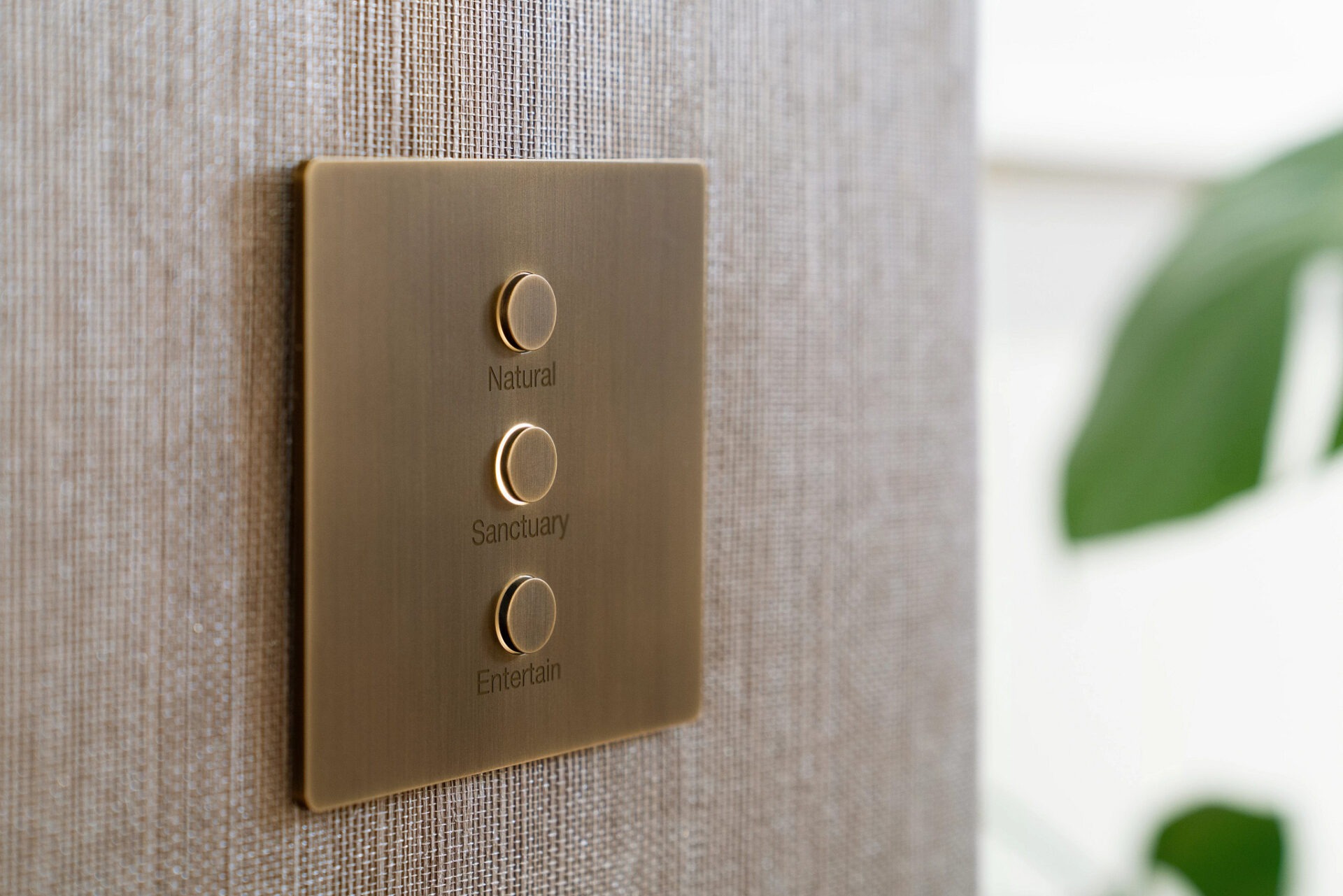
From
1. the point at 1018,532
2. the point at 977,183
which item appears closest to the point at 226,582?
the point at 977,183

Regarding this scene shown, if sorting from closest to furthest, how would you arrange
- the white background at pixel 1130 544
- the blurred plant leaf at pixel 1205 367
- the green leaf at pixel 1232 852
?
1. the blurred plant leaf at pixel 1205 367
2. the green leaf at pixel 1232 852
3. the white background at pixel 1130 544

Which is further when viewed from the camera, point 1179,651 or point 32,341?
point 1179,651

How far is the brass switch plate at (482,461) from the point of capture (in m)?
0.25

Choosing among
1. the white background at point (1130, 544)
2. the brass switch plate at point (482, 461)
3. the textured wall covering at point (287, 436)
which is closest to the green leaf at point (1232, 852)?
the white background at point (1130, 544)

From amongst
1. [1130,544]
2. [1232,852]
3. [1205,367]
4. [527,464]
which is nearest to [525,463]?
[527,464]

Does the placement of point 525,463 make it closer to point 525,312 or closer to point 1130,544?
point 525,312

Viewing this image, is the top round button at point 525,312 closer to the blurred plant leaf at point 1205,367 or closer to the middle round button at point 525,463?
the middle round button at point 525,463

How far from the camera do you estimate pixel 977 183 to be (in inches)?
16.0

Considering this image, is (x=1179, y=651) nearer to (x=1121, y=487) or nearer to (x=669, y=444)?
(x=1121, y=487)

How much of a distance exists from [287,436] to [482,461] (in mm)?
45

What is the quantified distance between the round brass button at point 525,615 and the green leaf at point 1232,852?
602 mm

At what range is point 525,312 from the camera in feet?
0.90

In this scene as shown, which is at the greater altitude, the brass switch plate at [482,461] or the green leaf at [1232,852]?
the brass switch plate at [482,461]

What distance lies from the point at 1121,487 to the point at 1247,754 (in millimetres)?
712
